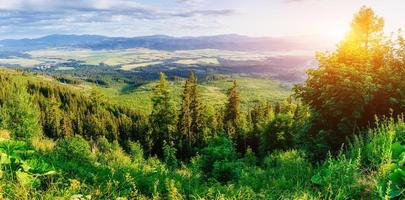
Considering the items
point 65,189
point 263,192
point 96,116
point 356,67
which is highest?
point 356,67

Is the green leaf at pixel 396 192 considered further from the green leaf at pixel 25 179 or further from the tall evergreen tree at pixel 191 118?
the tall evergreen tree at pixel 191 118

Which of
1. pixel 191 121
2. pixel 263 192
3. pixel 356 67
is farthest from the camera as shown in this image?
pixel 191 121

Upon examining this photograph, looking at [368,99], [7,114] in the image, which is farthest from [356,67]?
[7,114]

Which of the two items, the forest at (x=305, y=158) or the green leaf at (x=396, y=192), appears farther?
the forest at (x=305, y=158)

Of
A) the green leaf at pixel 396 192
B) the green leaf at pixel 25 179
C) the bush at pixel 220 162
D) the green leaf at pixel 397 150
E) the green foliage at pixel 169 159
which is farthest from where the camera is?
the green foliage at pixel 169 159

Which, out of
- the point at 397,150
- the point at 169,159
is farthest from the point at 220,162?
the point at 169,159

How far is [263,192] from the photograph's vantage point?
724cm

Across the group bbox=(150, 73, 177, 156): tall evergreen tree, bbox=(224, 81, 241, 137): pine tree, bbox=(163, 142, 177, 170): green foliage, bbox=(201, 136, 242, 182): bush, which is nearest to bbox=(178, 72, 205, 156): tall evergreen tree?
bbox=(150, 73, 177, 156): tall evergreen tree

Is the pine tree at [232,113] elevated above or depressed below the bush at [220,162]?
below

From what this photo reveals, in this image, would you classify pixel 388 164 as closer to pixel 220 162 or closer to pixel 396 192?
pixel 396 192

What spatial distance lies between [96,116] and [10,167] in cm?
13513

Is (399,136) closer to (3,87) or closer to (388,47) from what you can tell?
(388,47)

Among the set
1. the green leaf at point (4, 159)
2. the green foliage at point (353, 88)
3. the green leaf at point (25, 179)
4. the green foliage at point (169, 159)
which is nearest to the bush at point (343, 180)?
the green leaf at point (25, 179)

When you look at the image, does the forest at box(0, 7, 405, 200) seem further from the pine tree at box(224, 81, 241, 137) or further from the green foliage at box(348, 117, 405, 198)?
the pine tree at box(224, 81, 241, 137)
